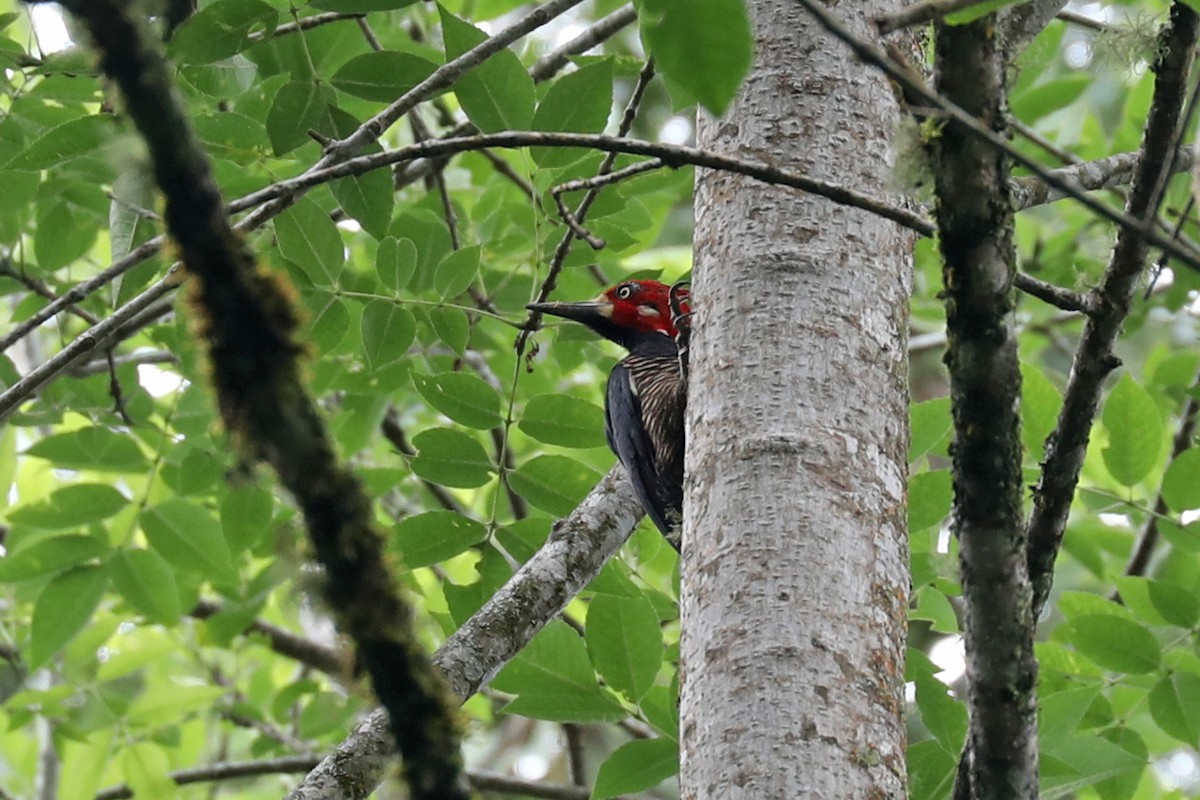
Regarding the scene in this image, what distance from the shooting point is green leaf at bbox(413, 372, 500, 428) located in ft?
9.68

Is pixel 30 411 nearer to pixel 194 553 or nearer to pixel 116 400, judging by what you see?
pixel 116 400

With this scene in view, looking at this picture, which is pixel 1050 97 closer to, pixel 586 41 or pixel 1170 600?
pixel 586 41

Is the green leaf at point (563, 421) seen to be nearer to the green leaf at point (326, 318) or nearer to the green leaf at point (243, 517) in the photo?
the green leaf at point (326, 318)

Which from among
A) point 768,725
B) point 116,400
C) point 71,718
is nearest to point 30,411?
point 116,400

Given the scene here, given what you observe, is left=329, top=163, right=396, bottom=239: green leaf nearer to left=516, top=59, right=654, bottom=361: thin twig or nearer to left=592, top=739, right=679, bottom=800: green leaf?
left=516, top=59, right=654, bottom=361: thin twig

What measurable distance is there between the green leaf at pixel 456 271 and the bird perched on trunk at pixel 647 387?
0.25 metres

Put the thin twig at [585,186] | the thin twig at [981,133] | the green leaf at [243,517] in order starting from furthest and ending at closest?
the green leaf at [243,517] → the thin twig at [585,186] → the thin twig at [981,133]

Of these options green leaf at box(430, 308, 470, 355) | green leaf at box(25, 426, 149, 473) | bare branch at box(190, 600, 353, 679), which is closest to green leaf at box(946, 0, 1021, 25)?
green leaf at box(430, 308, 470, 355)

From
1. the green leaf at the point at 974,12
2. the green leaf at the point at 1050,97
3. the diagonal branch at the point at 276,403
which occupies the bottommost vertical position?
the diagonal branch at the point at 276,403

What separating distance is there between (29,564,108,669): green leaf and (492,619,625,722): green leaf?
1390mm

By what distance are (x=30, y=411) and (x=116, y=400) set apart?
Result: 0.29 m

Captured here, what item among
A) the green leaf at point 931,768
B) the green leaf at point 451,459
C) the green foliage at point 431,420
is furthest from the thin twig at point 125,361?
the green leaf at point 931,768

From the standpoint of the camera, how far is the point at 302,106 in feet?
8.23

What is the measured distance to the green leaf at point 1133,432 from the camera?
123 inches
